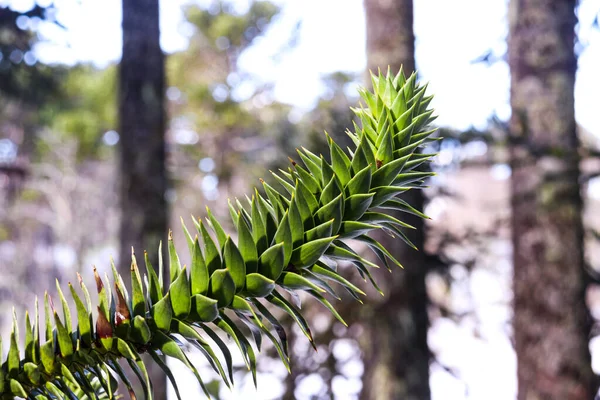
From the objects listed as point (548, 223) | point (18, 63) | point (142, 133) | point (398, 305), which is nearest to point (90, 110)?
point (18, 63)

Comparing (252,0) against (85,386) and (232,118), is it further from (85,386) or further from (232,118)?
(85,386)

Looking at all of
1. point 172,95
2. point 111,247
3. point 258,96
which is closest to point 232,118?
point 258,96

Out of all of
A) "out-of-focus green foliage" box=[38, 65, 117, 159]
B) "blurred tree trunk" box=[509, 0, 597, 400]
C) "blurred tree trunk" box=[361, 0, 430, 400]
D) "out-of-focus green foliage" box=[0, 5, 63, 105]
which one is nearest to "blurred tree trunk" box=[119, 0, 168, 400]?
"out-of-focus green foliage" box=[0, 5, 63, 105]

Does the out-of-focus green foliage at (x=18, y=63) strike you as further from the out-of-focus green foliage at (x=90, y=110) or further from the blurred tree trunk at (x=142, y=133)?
the out-of-focus green foliage at (x=90, y=110)

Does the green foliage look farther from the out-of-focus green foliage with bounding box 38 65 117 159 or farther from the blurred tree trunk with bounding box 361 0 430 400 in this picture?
the out-of-focus green foliage with bounding box 38 65 117 159

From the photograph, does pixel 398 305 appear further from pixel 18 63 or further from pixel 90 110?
pixel 90 110

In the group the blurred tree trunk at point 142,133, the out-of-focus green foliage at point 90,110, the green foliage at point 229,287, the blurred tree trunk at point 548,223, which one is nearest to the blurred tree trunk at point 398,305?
the blurred tree trunk at point 548,223
